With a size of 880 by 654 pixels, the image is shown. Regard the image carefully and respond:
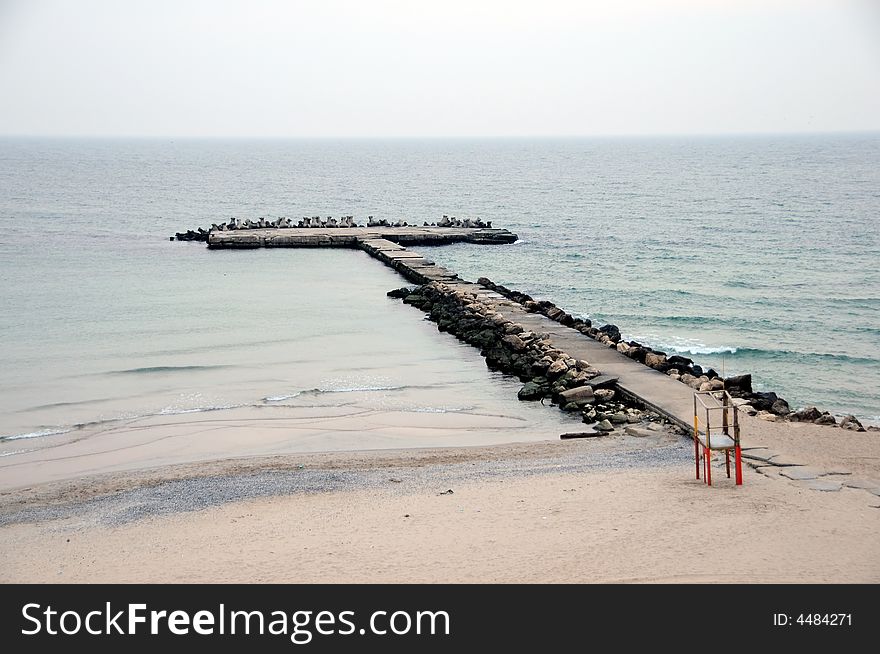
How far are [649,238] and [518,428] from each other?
3602 centimetres

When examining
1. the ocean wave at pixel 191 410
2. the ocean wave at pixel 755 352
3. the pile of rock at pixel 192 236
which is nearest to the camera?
the ocean wave at pixel 191 410

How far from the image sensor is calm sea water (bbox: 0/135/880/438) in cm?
1989

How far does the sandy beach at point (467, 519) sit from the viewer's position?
31.5 feet

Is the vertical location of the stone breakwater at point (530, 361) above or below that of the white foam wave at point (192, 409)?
above

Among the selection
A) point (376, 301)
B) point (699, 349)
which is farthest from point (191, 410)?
point (699, 349)

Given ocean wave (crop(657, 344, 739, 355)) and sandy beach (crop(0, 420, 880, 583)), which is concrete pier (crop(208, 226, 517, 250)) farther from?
sandy beach (crop(0, 420, 880, 583))

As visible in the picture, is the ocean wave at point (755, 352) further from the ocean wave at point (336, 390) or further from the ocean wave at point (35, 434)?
the ocean wave at point (35, 434)

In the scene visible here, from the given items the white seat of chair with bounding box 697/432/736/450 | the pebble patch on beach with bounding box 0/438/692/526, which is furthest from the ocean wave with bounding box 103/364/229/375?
the white seat of chair with bounding box 697/432/736/450

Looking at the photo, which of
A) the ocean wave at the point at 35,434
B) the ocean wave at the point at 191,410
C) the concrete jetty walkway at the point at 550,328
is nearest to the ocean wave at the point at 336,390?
the ocean wave at the point at 191,410

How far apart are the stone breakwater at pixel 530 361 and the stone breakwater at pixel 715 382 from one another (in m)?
1.46

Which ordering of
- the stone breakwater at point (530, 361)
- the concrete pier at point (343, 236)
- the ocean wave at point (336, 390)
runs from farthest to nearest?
the concrete pier at point (343, 236), the ocean wave at point (336, 390), the stone breakwater at point (530, 361)

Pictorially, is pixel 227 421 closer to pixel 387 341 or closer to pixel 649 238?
pixel 387 341

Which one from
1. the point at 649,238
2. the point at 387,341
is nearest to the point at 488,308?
the point at 387,341

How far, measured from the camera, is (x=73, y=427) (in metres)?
17.0
